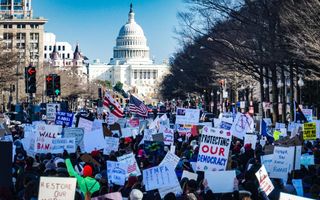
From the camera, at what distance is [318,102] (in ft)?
199

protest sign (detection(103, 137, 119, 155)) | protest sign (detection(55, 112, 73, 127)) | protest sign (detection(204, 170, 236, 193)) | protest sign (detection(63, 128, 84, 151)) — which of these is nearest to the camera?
protest sign (detection(204, 170, 236, 193))

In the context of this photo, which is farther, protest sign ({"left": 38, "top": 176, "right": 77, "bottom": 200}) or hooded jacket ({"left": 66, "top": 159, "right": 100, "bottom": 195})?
hooded jacket ({"left": 66, "top": 159, "right": 100, "bottom": 195})

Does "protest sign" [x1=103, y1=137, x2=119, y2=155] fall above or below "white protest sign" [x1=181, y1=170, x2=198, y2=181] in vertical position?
above

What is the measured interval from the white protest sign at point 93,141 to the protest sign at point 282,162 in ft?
20.0

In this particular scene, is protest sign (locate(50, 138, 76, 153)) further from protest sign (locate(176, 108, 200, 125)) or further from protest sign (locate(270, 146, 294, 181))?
protest sign (locate(176, 108, 200, 125))

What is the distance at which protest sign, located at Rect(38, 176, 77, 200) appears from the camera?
10.7m

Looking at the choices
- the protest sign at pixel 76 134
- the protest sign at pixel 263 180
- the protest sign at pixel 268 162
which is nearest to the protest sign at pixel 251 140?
the protest sign at pixel 76 134

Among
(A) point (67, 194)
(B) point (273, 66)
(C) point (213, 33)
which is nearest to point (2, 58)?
(C) point (213, 33)

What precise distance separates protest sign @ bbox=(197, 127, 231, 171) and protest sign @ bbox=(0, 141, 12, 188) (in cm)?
348

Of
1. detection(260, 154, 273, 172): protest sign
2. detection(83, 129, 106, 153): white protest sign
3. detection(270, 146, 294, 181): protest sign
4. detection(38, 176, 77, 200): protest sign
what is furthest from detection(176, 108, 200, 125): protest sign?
detection(38, 176, 77, 200): protest sign

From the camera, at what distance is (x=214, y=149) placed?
51.6ft

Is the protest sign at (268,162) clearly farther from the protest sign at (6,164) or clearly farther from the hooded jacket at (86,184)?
the protest sign at (6,164)

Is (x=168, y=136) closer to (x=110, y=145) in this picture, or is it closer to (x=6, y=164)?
(x=110, y=145)

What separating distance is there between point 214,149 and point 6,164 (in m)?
3.75
